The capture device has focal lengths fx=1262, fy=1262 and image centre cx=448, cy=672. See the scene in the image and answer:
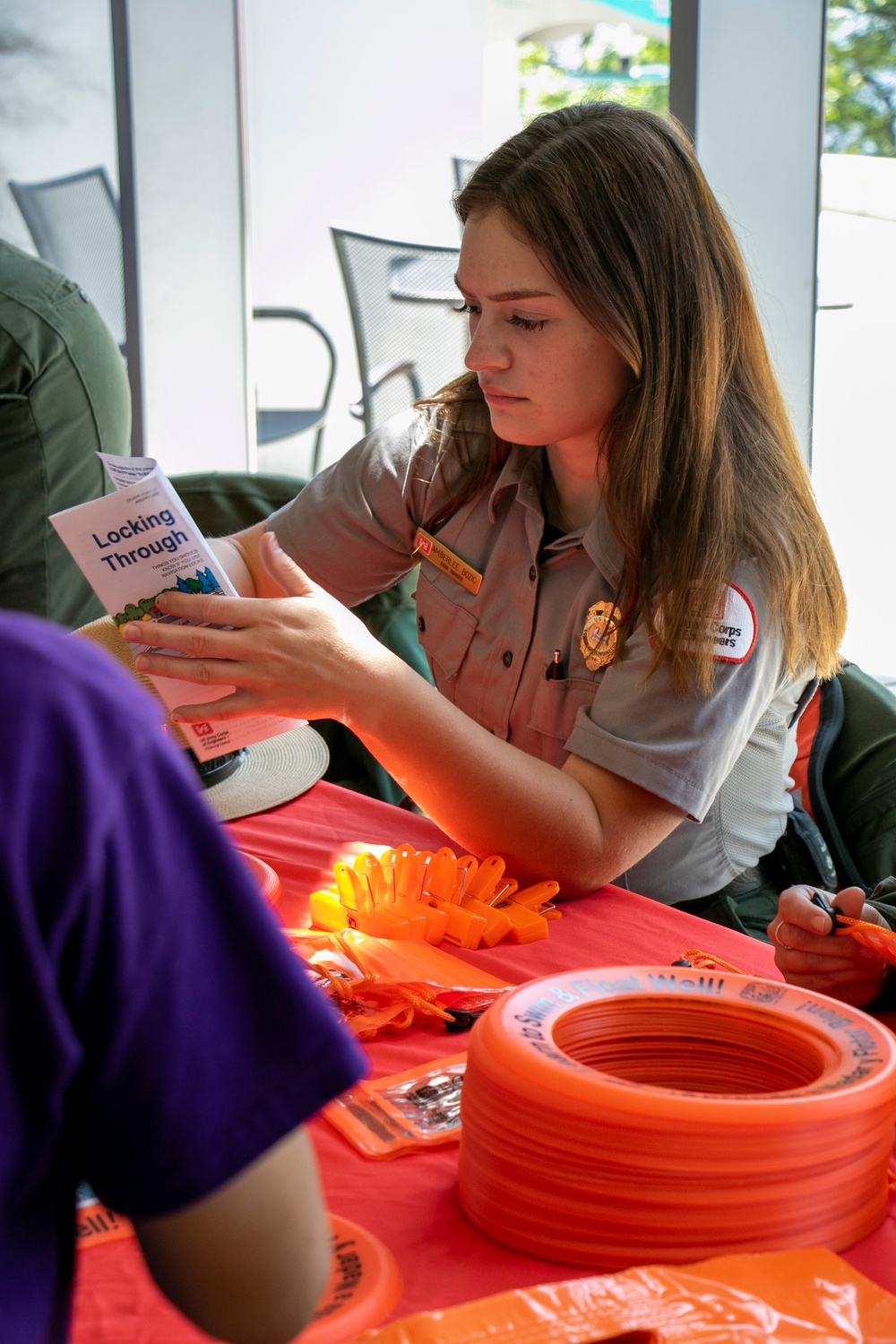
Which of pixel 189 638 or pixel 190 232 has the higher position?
pixel 190 232

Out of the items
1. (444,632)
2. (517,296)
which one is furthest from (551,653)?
(517,296)

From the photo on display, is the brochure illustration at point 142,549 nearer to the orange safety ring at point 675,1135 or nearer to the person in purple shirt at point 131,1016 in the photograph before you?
the orange safety ring at point 675,1135

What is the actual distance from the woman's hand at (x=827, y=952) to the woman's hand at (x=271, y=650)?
1.45 ft

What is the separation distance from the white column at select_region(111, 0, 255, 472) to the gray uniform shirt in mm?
Answer: 2250

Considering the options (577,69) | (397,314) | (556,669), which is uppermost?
(577,69)

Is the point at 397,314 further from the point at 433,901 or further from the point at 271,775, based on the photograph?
the point at 433,901

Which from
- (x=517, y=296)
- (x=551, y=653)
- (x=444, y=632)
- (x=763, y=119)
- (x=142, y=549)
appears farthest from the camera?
(x=763, y=119)

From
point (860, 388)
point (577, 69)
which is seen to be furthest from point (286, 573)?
point (577, 69)

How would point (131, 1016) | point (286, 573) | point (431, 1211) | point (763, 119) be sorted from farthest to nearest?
point (763, 119) < point (286, 573) < point (431, 1211) < point (131, 1016)

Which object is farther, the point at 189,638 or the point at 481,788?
the point at 481,788

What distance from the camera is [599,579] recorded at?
Answer: 4.63ft

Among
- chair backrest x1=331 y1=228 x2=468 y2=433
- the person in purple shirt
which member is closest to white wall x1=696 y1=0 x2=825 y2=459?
chair backrest x1=331 y1=228 x2=468 y2=433

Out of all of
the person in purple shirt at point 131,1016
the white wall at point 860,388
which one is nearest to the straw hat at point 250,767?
the person in purple shirt at point 131,1016

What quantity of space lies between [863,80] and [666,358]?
177cm
